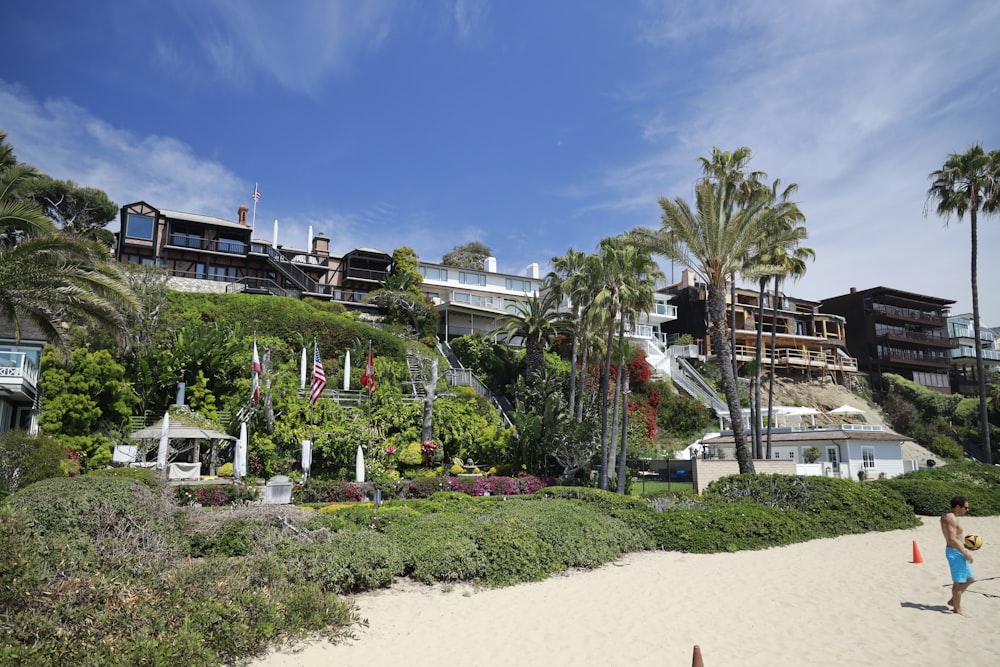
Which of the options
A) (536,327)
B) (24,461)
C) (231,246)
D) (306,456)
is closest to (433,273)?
(231,246)

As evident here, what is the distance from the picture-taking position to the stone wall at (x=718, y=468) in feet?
72.2

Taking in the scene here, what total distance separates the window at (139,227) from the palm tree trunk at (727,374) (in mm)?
41532

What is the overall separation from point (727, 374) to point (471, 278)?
35156 millimetres

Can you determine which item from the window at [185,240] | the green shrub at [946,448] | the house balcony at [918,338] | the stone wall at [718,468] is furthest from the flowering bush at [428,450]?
the house balcony at [918,338]

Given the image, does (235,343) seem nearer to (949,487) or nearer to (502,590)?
(502,590)

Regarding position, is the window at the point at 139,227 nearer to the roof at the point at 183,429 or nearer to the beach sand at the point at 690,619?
the roof at the point at 183,429

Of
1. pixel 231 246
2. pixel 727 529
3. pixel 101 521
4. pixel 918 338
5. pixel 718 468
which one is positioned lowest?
pixel 727 529

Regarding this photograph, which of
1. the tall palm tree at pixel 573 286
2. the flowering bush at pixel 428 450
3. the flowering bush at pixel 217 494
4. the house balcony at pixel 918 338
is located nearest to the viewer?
the flowering bush at pixel 217 494

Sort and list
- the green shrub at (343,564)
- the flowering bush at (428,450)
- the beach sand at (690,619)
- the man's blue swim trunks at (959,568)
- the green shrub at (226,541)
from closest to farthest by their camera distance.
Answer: the beach sand at (690,619)
the man's blue swim trunks at (959,568)
the green shrub at (343,564)
the green shrub at (226,541)
the flowering bush at (428,450)

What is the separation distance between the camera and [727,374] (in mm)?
21859

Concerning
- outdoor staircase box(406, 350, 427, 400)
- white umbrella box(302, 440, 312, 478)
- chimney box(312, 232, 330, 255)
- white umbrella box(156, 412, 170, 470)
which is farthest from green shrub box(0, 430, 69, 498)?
chimney box(312, 232, 330, 255)

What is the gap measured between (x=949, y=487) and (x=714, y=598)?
15856 mm

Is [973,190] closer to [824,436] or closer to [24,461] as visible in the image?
[824,436]

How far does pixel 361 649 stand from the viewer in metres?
7.38
